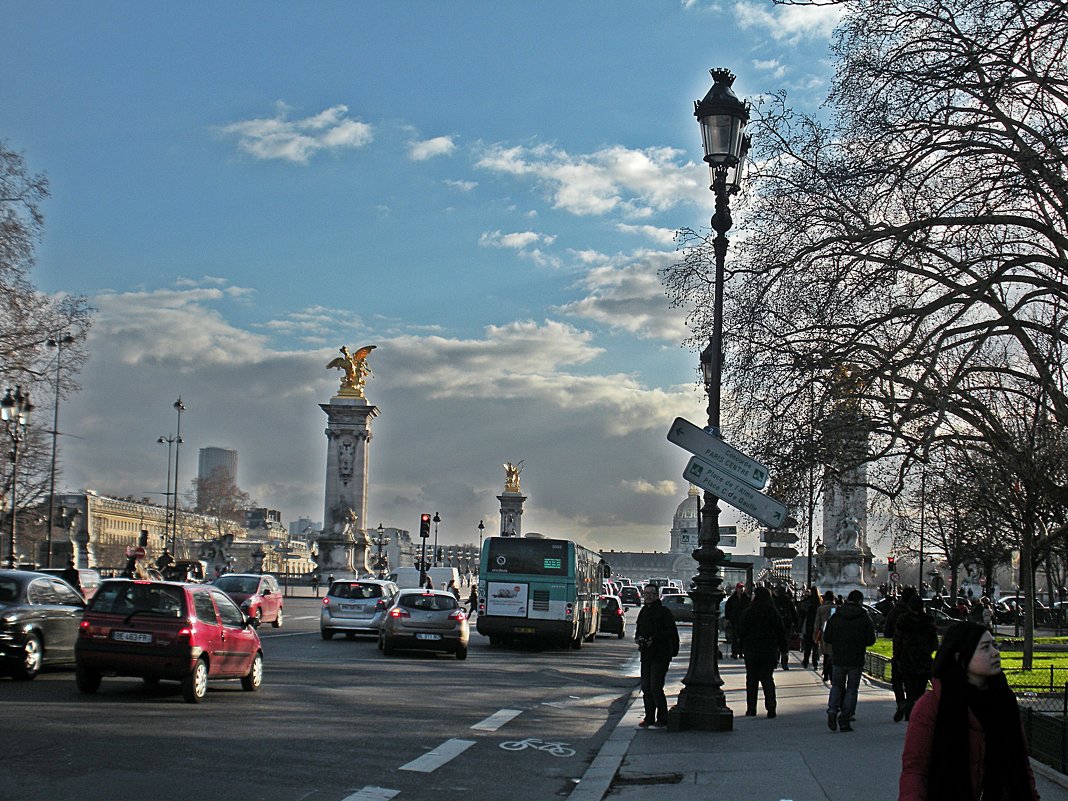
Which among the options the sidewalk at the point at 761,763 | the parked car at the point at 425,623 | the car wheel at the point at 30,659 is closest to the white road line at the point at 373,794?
the sidewalk at the point at 761,763

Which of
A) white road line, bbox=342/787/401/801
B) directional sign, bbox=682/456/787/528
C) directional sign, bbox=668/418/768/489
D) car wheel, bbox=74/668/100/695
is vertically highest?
directional sign, bbox=668/418/768/489

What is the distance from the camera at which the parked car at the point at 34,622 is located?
739 inches

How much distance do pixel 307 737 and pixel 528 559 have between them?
Answer: 22906 mm

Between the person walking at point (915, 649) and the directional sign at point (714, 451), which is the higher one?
the directional sign at point (714, 451)

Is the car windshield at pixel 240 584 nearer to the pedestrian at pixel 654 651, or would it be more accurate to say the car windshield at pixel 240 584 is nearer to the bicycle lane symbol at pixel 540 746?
the pedestrian at pixel 654 651

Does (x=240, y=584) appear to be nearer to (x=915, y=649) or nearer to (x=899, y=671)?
(x=899, y=671)

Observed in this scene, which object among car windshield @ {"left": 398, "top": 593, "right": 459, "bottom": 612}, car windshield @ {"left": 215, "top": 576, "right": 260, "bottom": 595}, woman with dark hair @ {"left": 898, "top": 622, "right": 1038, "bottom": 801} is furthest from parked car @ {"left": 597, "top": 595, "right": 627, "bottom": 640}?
woman with dark hair @ {"left": 898, "top": 622, "right": 1038, "bottom": 801}

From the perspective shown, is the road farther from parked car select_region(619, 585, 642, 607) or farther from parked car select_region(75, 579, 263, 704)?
parked car select_region(619, 585, 642, 607)

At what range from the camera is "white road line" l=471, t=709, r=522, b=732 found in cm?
1666

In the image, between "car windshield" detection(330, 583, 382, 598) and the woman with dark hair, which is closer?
the woman with dark hair

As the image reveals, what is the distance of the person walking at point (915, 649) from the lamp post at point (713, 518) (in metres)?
2.19

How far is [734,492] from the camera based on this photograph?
15.5 metres

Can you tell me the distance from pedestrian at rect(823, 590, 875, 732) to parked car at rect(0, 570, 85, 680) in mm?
10141

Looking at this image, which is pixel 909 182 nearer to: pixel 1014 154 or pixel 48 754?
pixel 1014 154
